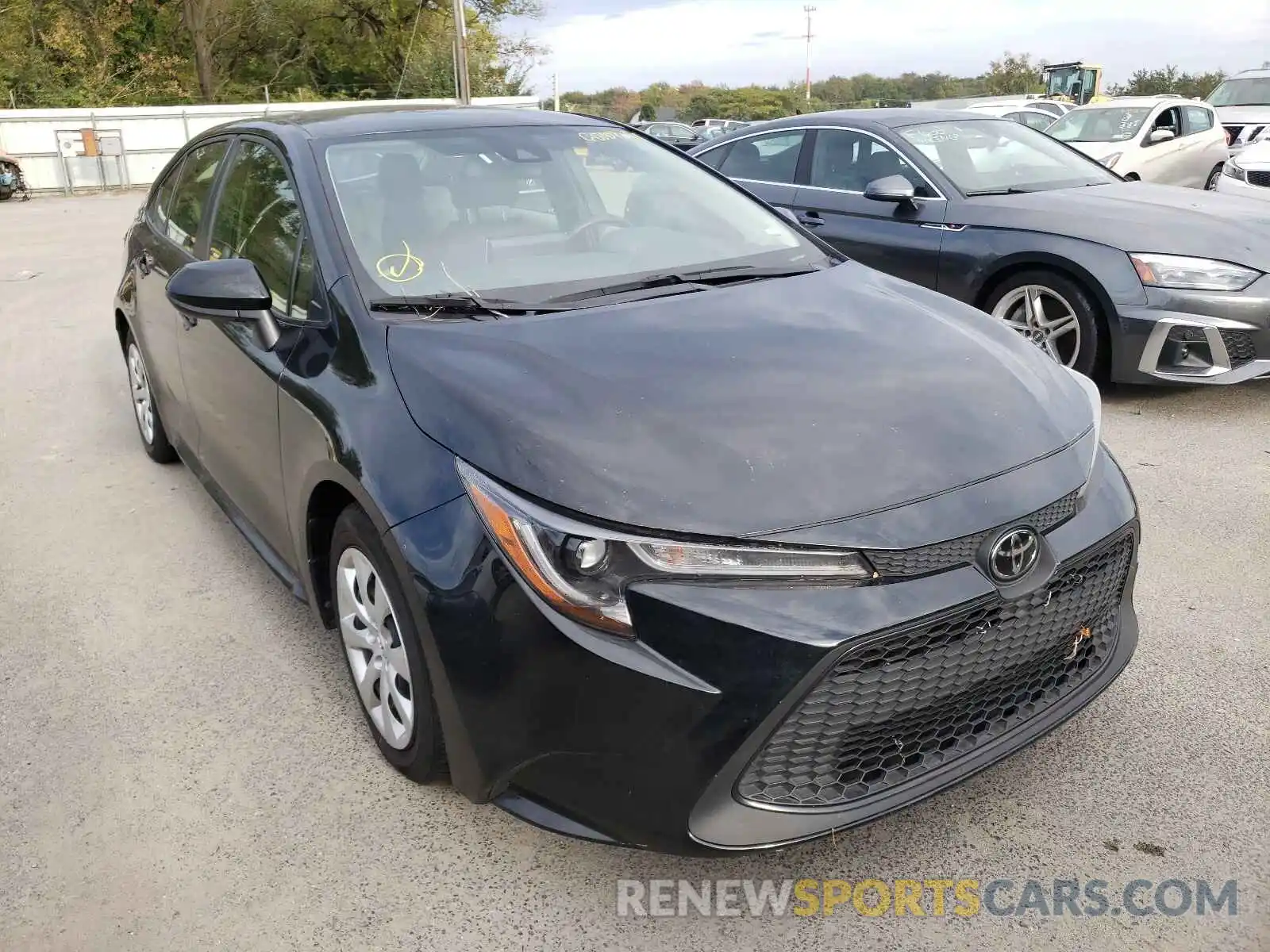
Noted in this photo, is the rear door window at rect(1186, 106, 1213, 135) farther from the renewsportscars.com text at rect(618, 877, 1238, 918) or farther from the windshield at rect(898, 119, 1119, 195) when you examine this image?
the renewsportscars.com text at rect(618, 877, 1238, 918)

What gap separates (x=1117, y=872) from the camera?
2.27 meters

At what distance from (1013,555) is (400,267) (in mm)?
1729

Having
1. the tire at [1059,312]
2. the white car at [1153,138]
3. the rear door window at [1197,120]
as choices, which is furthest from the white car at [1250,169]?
the tire at [1059,312]

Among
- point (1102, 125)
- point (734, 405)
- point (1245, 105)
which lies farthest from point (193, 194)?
point (1245, 105)

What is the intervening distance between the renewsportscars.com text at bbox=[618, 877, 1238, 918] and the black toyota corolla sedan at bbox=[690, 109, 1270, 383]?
2588 mm

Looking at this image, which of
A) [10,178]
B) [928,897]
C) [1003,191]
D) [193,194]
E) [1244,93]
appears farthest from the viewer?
[10,178]

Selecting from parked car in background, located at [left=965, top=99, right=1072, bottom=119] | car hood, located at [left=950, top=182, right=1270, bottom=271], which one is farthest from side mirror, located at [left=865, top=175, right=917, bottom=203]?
parked car in background, located at [left=965, top=99, right=1072, bottom=119]

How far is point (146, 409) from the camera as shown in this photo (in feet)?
16.2

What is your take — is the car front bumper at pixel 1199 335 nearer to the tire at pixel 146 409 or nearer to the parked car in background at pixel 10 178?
the tire at pixel 146 409

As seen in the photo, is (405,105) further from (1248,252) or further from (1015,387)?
(1248,252)

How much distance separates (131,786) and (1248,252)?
5.23 m

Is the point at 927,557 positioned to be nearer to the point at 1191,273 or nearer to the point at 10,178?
the point at 1191,273

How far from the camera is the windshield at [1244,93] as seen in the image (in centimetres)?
1641

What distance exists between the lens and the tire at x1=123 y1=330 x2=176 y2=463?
15.7ft
